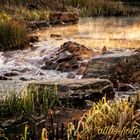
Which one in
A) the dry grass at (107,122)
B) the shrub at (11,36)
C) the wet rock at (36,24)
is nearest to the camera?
the dry grass at (107,122)

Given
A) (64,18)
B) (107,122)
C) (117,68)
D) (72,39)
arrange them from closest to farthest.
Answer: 1. (107,122)
2. (117,68)
3. (72,39)
4. (64,18)

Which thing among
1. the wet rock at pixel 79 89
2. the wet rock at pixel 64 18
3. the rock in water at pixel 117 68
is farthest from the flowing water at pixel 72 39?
the wet rock at pixel 79 89

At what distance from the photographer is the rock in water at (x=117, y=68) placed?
45.4 feet

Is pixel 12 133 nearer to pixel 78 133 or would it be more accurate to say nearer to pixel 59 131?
pixel 59 131

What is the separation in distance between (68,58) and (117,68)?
3821mm

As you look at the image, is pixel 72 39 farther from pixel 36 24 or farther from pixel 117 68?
pixel 117 68

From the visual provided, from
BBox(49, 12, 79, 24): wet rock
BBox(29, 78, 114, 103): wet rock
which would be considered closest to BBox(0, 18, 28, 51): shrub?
BBox(29, 78, 114, 103): wet rock

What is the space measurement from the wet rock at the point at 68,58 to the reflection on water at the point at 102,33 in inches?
147

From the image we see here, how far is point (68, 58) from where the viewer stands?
17.5 meters

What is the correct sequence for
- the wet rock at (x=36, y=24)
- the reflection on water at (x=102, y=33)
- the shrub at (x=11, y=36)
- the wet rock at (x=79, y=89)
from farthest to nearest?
the wet rock at (x=36, y=24), the reflection on water at (x=102, y=33), the shrub at (x=11, y=36), the wet rock at (x=79, y=89)

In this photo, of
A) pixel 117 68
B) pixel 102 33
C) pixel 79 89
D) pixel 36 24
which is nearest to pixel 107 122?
pixel 79 89

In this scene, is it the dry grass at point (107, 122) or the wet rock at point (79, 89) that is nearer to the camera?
the dry grass at point (107, 122)

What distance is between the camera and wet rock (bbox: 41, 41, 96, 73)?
54.6ft

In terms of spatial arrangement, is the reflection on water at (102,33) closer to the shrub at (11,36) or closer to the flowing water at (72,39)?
the flowing water at (72,39)
